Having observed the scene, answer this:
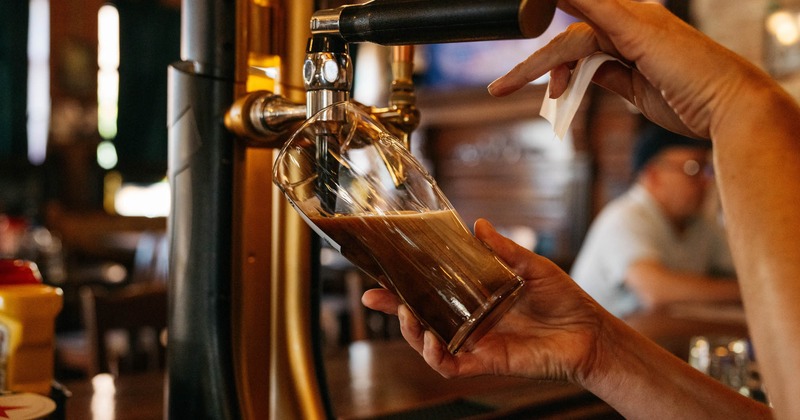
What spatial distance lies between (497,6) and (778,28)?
3970 millimetres

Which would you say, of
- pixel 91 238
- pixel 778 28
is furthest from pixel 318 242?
pixel 91 238

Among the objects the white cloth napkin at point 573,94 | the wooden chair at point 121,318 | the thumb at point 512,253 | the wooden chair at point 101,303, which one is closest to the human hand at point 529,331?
the thumb at point 512,253

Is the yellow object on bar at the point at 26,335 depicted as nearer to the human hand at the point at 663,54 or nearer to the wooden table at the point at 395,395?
the wooden table at the point at 395,395

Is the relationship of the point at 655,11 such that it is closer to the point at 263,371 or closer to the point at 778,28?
the point at 263,371

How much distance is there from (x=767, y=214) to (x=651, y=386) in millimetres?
300

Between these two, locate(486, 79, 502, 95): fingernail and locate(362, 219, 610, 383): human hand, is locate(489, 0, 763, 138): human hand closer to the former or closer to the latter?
locate(486, 79, 502, 95): fingernail

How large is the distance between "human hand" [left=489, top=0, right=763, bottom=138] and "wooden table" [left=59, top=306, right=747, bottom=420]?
0.47 meters

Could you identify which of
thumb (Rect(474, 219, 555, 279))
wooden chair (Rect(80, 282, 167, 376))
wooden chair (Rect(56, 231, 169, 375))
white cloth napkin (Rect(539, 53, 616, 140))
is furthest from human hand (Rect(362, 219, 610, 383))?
wooden chair (Rect(80, 282, 167, 376))

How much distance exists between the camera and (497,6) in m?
0.54

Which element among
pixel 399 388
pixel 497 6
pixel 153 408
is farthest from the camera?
pixel 399 388

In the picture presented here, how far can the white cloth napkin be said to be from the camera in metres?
0.69

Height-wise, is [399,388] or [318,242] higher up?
[318,242]

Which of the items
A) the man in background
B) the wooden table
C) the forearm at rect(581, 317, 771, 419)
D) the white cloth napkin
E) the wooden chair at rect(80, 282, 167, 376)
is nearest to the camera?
the white cloth napkin

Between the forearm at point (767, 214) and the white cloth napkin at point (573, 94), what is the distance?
116 millimetres
